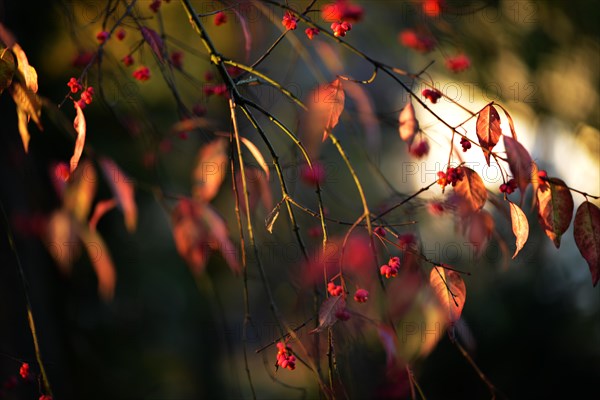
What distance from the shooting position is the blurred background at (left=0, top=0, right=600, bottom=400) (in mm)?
2053

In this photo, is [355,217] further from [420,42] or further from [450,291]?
[450,291]

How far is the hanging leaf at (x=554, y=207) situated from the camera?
0.69 meters

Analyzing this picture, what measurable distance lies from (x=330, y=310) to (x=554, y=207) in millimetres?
258

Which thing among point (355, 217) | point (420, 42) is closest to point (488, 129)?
point (420, 42)

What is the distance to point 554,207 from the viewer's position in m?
0.69

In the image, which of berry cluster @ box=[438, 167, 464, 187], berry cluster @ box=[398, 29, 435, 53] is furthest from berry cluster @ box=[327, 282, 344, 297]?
berry cluster @ box=[398, 29, 435, 53]

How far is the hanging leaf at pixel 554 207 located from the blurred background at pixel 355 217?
44.9 inches

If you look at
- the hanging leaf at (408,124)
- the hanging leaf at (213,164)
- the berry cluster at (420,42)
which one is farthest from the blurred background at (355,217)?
the hanging leaf at (408,124)

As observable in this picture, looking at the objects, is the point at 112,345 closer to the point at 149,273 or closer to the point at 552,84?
the point at 149,273

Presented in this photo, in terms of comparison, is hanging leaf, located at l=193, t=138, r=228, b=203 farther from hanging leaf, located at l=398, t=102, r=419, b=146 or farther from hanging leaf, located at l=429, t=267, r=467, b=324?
hanging leaf, located at l=429, t=267, r=467, b=324

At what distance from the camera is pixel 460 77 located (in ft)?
7.29

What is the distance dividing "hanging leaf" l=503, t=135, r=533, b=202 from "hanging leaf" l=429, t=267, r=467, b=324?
0.14 metres

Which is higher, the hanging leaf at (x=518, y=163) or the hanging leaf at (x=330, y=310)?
the hanging leaf at (x=518, y=163)

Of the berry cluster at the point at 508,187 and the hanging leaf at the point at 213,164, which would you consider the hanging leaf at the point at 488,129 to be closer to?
the berry cluster at the point at 508,187
